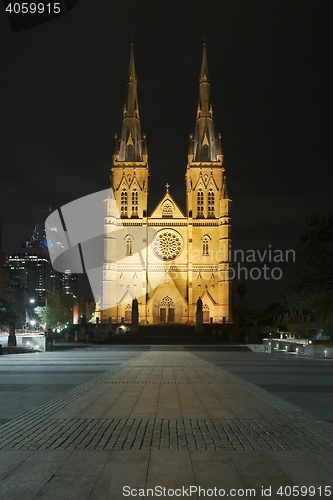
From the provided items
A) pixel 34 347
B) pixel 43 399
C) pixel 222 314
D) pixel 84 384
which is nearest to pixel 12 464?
pixel 43 399

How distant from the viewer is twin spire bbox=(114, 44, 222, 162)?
74.8 meters

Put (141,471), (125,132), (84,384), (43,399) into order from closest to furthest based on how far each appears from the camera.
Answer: (141,471), (43,399), (84,384), (125,132)

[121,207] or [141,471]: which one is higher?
[121,207]

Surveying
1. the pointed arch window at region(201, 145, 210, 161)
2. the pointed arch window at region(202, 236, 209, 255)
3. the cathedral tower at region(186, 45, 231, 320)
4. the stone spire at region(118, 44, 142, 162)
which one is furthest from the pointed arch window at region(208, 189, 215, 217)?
the stone spire at region(118, 44, 142, 162)

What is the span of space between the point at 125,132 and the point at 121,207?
1128 cm

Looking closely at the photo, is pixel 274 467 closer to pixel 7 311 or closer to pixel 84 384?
pixel 84 384

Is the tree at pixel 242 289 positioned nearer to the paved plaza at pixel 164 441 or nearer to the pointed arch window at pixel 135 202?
the pointed arch window at pixel 135 202

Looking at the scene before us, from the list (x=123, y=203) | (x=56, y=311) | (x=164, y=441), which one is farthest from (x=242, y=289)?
(x=164, y=441)

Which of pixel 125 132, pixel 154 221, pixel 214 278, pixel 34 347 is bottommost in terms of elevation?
pixel 34 347

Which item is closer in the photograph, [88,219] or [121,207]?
[121,207]

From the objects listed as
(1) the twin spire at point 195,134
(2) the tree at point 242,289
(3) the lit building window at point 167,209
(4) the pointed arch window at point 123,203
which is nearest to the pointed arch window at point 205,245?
(3) the lit building window at point 167,209

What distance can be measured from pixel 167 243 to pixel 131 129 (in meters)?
17.2

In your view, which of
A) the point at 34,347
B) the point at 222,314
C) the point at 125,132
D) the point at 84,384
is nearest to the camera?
the point at 84,384

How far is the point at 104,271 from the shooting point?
70.6 meters
